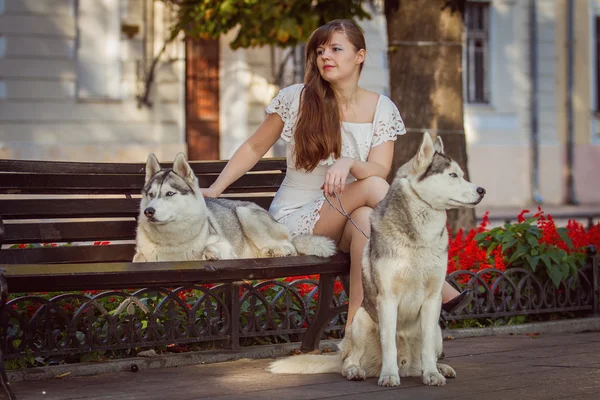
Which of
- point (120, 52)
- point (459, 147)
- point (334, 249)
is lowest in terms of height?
point (334, 249)

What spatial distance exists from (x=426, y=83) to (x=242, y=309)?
3.30 meters

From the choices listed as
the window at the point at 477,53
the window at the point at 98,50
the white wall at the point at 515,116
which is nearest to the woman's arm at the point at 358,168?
the window at the point at 98,50

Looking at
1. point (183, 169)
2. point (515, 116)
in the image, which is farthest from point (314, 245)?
point (515, 116)

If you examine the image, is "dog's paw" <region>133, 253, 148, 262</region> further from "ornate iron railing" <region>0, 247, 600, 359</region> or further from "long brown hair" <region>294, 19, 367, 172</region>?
"long brown hair" <region>294, 19, 367, 172</region>

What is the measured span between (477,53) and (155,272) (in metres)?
18.3

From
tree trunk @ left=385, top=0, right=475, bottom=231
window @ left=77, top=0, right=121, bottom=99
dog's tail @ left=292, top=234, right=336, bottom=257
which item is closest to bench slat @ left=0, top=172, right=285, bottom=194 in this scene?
dog's tail @ left=292, top=234, right=336, bottom=257

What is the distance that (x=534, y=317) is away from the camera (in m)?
7.29

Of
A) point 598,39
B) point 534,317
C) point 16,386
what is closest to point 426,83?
point 534,317

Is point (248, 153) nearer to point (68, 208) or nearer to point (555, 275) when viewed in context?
point (68, 208)

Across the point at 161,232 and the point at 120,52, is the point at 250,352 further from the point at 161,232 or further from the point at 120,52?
the point at 120,52

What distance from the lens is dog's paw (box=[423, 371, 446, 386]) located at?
4.88 meters

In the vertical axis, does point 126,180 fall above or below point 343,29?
below

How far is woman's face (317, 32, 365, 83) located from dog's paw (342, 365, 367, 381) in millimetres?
1453

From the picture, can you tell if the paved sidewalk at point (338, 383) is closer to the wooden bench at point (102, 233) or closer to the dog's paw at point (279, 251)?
the wooden bench at point (102, 233)
